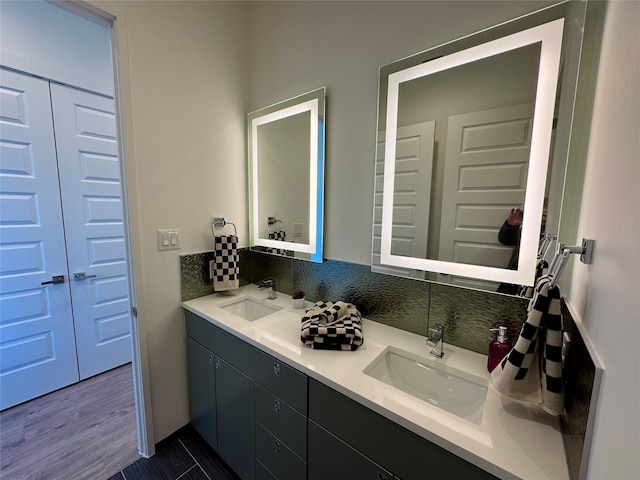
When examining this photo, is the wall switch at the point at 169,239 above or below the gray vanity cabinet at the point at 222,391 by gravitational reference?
above

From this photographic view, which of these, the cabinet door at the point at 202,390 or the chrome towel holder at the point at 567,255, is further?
the cabinet door at the point at 202,390

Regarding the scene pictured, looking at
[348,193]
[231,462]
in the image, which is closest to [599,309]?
[348,193]

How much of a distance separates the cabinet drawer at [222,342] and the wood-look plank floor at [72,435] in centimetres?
81

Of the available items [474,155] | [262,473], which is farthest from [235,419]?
[474,155]

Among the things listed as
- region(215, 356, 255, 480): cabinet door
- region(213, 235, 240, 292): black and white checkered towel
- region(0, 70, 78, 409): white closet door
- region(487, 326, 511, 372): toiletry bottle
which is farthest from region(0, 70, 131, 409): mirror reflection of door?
region(487, 326, 511, 372): toiletry bottle

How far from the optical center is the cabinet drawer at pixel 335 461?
2.93ft

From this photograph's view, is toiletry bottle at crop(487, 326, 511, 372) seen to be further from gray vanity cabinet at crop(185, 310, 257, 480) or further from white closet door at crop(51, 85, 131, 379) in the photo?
white closet door at crop(51, 85, 131, 379)

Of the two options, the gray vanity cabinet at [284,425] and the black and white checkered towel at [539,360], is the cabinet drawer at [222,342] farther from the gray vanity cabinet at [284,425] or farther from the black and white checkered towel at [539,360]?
the black and white checkered towel at [539,360]

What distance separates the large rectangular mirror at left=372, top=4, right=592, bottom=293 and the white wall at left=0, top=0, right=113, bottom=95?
7.08 ft

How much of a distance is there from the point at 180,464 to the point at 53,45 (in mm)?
2923

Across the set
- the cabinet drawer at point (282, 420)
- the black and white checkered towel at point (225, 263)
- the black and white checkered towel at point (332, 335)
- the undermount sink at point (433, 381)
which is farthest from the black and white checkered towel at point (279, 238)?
the undermount sink at point (433, 381)

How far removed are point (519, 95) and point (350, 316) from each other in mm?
1132

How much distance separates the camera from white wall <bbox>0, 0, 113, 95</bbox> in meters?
1.75

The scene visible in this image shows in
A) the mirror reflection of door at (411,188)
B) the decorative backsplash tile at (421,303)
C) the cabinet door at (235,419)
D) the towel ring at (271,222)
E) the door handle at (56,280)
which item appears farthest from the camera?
the door handle at (56,280)
